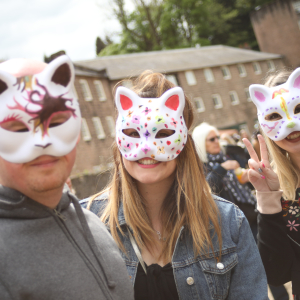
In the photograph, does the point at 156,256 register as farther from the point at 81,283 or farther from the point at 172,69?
the point at 172,69

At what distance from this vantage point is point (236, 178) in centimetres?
475

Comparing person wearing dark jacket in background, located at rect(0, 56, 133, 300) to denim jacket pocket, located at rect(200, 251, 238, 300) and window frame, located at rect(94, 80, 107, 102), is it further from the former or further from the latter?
window frame, located at rect(94, 80, 107, 102)

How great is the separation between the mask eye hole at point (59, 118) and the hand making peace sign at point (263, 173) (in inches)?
57.5

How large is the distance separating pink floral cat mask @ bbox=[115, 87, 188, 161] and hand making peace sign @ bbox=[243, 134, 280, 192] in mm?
540

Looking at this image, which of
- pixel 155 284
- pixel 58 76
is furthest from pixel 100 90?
pixel 58 76

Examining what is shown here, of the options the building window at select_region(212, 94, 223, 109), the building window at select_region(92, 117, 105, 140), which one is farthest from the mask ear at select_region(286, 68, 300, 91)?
the building window at select_region(212, 94, 223, 109)

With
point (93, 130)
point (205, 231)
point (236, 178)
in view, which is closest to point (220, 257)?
point (205, 231)

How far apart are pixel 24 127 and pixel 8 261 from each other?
54 centimetres

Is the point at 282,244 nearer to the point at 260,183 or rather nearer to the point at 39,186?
the point at 260,183

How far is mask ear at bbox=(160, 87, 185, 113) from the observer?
2518mm

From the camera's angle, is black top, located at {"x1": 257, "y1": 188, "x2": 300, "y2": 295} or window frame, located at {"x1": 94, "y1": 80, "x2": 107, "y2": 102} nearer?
black top, located at {"x1": 257, "y1": 188, "x2": 300, "y2": 295}

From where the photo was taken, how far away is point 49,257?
1.51m

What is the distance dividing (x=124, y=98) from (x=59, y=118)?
1.01 metres

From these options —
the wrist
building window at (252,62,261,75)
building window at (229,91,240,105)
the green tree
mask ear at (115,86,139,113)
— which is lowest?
the wrist
